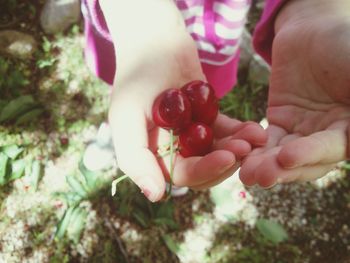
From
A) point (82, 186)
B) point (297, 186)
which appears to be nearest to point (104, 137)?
point (82, 186)

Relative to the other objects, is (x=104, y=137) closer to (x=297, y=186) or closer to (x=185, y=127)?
(x=185, y=127)

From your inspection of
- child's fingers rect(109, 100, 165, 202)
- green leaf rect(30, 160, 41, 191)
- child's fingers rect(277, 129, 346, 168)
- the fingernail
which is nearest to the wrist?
child's fingers rect(277, 129, 346, 168)

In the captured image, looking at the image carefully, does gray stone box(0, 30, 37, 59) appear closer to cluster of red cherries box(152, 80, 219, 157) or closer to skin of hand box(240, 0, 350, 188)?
cluster of red cherries box(152, 80, 219, 157)

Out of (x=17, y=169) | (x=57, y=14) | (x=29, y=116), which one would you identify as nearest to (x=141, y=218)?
(x=17, y=169)

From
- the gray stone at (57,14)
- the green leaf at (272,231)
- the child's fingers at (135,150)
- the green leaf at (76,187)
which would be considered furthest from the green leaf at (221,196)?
the gray stone at (57,14)

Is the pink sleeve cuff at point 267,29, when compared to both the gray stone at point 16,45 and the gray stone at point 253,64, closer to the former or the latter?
the gray stone at point 253,64

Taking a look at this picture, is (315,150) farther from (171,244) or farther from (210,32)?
(171,244)
